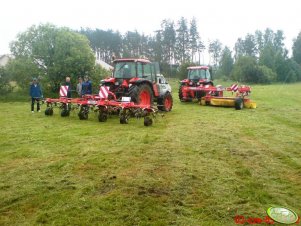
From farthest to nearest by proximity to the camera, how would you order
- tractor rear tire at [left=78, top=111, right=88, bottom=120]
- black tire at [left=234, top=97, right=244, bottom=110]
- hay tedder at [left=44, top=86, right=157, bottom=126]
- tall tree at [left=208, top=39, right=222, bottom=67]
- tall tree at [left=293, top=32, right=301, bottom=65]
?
tall tree at [left=208, top=39, right=222, bottom=67] < tall tree at [left=293, top=32, right=301, bottom=65] < black tire at [left=234, top=97, right=244, bottom=110] < tractor rear tire at [left=78, top=111, right=88, bottom=120] < hay tedder at [left=44, top=86, right=157, bottom=126]

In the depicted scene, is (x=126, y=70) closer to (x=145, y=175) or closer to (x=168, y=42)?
(x=145, y=175)

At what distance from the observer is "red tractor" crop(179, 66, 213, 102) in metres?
17.6

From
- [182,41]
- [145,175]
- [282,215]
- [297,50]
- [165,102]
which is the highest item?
[182,41]

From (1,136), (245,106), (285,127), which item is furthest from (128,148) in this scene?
(245,106)

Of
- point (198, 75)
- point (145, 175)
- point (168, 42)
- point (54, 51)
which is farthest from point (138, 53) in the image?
point (145, 175)

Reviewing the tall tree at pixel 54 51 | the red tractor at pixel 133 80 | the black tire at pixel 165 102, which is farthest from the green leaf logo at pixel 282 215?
the tall tree at pixel 54 51

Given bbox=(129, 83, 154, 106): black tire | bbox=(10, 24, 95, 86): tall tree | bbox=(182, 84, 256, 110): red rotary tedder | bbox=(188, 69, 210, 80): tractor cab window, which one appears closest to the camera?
bbox=(129, 83, 154, 106): black tire

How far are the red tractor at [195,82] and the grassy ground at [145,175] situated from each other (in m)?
8.31

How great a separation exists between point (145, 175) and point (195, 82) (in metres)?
13.4

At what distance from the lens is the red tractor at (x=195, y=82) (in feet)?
57.8

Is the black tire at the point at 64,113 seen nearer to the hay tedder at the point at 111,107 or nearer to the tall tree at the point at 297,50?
the hay tedder at the point at 111,107

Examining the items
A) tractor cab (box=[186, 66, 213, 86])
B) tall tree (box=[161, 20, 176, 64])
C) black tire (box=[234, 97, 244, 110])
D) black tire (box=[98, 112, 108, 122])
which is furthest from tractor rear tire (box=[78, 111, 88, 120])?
tall tree (box=[161, 20, 176, 64])

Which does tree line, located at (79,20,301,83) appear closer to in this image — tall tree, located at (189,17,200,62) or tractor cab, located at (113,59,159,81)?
tall tree, located at (189,17,200,62)

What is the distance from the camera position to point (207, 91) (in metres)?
17.0
